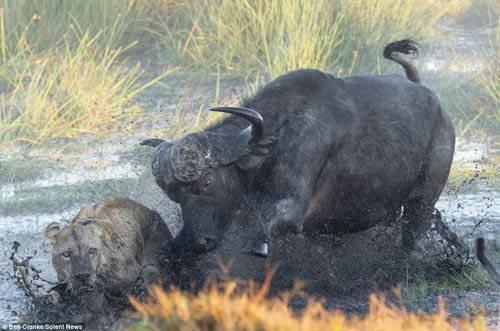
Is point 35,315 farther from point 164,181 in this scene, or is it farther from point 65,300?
point 164,181

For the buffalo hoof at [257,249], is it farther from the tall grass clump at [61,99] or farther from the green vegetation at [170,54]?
the tall grass clump at [61,99]

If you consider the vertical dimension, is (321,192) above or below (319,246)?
above

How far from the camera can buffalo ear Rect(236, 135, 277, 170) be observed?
5551 mm

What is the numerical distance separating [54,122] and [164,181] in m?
4.10

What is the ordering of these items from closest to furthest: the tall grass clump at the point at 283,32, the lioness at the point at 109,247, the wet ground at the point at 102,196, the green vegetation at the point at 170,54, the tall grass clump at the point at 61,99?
the lioness at the point at 109,247 < the wet ground at the point at 102,196 < the tall grass clump at the point at 61,99 < the green vegetation at the point at 170,54 < the tall grass clump at the point at 283,32

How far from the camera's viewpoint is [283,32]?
33.7 feet

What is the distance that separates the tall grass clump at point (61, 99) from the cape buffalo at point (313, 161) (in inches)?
144

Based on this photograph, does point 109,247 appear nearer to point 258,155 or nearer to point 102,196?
point 258,155

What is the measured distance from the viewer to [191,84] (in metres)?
10.7

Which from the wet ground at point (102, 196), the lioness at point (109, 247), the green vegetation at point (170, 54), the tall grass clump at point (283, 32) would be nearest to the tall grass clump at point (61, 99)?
the green vegetation at point (170, 54)

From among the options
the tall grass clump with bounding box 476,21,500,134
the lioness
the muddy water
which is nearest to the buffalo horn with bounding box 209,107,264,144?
the lioness

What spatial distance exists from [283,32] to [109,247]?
5428 mm

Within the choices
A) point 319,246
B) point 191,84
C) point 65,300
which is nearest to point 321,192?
point 319,246

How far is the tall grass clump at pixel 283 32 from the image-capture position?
10047mm
